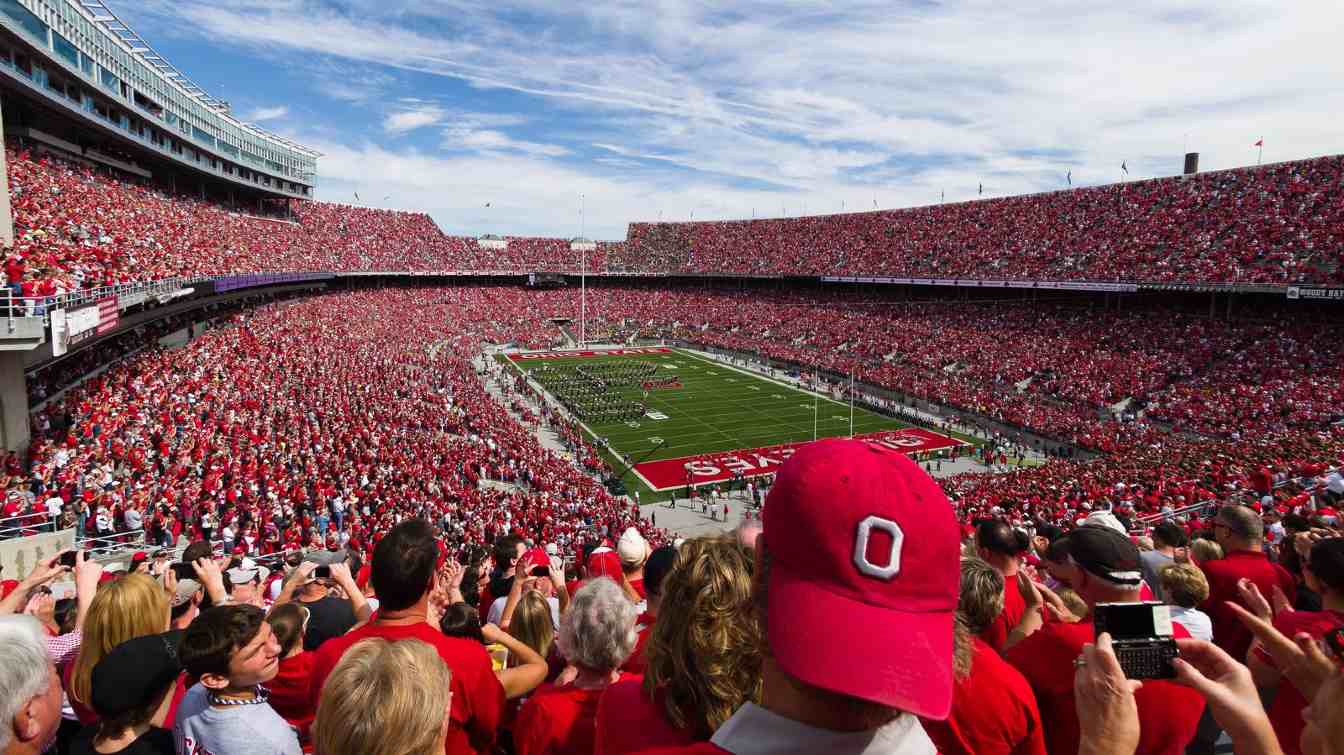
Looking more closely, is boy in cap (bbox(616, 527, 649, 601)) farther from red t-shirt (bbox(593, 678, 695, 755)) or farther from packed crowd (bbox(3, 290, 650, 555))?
packed crowd (bbox(3, 290, 650, 555))

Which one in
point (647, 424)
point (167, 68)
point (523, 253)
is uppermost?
point (167, 68)

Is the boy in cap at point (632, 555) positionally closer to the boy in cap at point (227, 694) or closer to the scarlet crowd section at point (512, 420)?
the boy in cap at point (227, 694)

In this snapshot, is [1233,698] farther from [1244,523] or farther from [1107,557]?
[1244,523]

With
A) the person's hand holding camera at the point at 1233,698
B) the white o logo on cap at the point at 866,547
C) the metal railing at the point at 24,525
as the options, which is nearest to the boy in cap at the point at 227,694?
the white o logo on cap at the point at 866,547

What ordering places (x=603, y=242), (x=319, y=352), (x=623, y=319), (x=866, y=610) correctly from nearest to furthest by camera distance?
(x=866, y=610) → (x=319, y=352) → (x=623, y=319) → (x=603, y=242)

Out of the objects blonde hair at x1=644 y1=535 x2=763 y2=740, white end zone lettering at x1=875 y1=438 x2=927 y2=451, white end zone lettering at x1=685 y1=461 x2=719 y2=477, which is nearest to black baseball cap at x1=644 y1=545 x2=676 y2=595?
blonde hair at x1=644 y1=535 x2=763 y2=740

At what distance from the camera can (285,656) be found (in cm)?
358

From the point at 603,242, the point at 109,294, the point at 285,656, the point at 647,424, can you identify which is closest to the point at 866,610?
the point at 285,656

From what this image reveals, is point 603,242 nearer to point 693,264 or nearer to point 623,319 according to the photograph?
point 693,264

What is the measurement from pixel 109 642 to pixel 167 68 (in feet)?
163

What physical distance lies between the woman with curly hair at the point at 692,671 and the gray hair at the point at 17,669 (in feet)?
6.19

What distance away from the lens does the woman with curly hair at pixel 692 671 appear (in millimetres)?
1963

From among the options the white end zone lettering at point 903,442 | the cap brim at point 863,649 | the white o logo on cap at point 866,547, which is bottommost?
the white end zone lettering at point 903,442

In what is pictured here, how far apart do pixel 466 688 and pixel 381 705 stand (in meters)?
0.97
